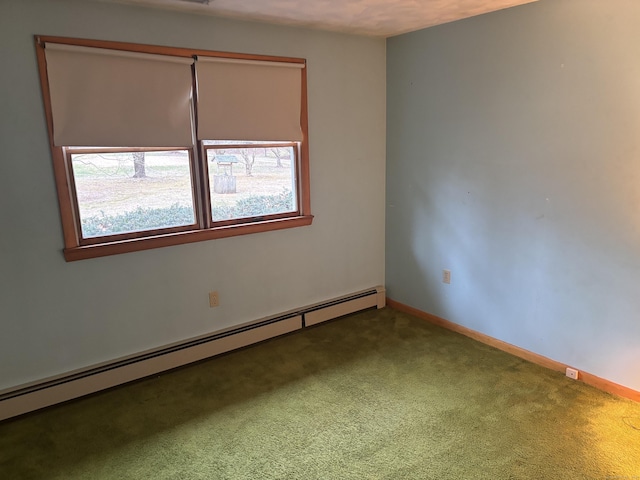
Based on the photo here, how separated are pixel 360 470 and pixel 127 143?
2182 mm

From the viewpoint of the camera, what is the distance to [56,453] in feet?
7.27

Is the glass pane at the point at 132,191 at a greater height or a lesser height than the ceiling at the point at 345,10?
lesser

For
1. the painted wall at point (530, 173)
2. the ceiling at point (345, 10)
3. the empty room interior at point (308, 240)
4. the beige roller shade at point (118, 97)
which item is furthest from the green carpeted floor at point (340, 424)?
the ceiling at point (345, 10)

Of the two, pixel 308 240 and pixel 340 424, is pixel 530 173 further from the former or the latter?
pixel 340 424

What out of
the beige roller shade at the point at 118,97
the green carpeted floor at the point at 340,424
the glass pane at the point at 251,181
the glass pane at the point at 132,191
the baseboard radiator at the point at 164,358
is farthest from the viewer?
the glass pane at the point at 251,181

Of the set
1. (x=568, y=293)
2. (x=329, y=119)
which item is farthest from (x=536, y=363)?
(x=329, y=119)

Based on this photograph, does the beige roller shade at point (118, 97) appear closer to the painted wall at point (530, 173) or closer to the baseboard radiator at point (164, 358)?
the baseboard radiator at point (164, 358)

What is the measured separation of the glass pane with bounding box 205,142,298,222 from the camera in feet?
10.2

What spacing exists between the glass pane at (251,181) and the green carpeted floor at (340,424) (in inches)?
42.1

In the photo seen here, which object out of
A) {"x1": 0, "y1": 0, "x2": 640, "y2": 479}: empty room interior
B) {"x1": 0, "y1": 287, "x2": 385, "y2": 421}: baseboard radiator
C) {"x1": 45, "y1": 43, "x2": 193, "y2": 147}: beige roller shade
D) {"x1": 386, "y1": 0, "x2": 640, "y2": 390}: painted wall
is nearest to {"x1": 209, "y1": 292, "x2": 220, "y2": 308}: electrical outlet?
{"x1": 0, "y1": 0, "x2": 640, "y2": 479}: empty room interior

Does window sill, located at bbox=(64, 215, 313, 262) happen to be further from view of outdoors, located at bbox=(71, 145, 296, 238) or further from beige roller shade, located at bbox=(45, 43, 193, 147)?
beige roller shade, located at bbox=(45, 43, 193, 147)

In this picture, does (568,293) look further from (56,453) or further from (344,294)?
(56,453)

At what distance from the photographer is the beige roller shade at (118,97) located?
241 cm

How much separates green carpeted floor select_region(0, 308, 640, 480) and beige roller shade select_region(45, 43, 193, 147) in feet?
5.07
